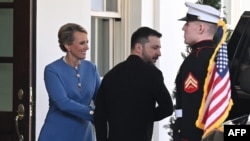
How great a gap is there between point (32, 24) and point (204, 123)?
2536mm

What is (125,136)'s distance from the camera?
16.2 feet

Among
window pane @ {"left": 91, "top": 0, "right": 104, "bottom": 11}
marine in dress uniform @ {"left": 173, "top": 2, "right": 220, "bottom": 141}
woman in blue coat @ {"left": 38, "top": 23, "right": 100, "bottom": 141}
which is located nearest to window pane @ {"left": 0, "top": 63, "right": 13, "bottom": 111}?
woman in blue coat @ {"left": 38, "top": 23, "right": 100, "bottom": 141}

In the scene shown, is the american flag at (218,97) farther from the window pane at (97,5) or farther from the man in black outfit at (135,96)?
the window pane at (97,5)

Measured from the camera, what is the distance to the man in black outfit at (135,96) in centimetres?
488

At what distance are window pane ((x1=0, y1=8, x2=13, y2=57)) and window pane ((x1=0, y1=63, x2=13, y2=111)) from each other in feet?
0.40

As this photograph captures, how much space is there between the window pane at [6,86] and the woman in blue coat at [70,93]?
82 centimetres

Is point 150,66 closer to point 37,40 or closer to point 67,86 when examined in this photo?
point 67,86

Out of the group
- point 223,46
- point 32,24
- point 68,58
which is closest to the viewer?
point 223,46

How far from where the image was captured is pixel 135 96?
4875 millimetres

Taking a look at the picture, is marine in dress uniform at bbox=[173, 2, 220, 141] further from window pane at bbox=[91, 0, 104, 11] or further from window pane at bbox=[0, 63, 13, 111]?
window pane at bbox=[91, 0, 104, 11]

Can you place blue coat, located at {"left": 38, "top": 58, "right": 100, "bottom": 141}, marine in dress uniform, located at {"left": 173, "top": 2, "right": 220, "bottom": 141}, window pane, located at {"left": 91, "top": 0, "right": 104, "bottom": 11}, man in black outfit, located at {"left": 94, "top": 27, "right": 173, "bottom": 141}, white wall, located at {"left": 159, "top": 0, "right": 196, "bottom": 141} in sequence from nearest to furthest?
marine in dress uniform, located at {"left": 173, "top": 2, "right": 220, "bottom": 141} < man in black outfit, located at {"left": 94, "top": 27, "right": 173, "bottom": 141} < blue coat, located at {"left": 38, "top": 58, "right": 100, "bottom": 141} < window pane, located at {"left": 91, "top": 0, "right": 104, "bottom": 11} < white wall, located at {"left": 159, "top": 0, "right": 196, "bottom": 141}

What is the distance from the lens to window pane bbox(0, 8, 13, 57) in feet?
19.4

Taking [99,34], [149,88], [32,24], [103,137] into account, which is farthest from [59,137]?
[99,34]

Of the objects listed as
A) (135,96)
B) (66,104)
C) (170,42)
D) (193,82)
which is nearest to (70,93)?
(66,104)
